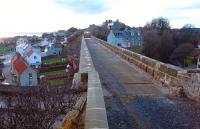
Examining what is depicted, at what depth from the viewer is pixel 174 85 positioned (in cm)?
882

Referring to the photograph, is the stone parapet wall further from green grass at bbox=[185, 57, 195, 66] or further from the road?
green grass at bbox=[185, 57, 195, 66]

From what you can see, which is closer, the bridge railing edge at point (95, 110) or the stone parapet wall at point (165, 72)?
the bridge railing edge at point (95, 110)

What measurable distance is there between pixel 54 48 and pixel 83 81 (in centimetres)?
9002

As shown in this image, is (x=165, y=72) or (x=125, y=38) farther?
(x=125, y=38)

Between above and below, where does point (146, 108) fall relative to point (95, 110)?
below

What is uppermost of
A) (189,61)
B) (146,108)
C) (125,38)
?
(125,38)

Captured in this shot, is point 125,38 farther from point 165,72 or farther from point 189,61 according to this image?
point 165,72

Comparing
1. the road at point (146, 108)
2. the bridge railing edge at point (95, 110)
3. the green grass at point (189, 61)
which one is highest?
the bridge railing edge at point (95, 110)

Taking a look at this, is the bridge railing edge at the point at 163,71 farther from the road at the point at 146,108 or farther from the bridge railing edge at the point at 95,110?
the bridge railing edge at the point at 95,110

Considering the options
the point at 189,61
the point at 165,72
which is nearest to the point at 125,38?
the point at 189,61

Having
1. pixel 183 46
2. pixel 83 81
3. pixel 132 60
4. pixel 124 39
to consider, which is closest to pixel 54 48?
pixel 124 39

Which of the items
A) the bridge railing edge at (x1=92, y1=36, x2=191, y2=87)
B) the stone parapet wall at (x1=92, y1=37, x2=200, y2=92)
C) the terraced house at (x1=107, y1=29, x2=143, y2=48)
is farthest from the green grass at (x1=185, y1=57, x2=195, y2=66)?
the stone parapet wall at (x1=92, y1=37, x2=200, y2=92)

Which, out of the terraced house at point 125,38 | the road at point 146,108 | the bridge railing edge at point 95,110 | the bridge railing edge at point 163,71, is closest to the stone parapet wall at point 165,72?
the bridge railing edge at point 163,71

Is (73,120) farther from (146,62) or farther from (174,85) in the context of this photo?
(146,62)
